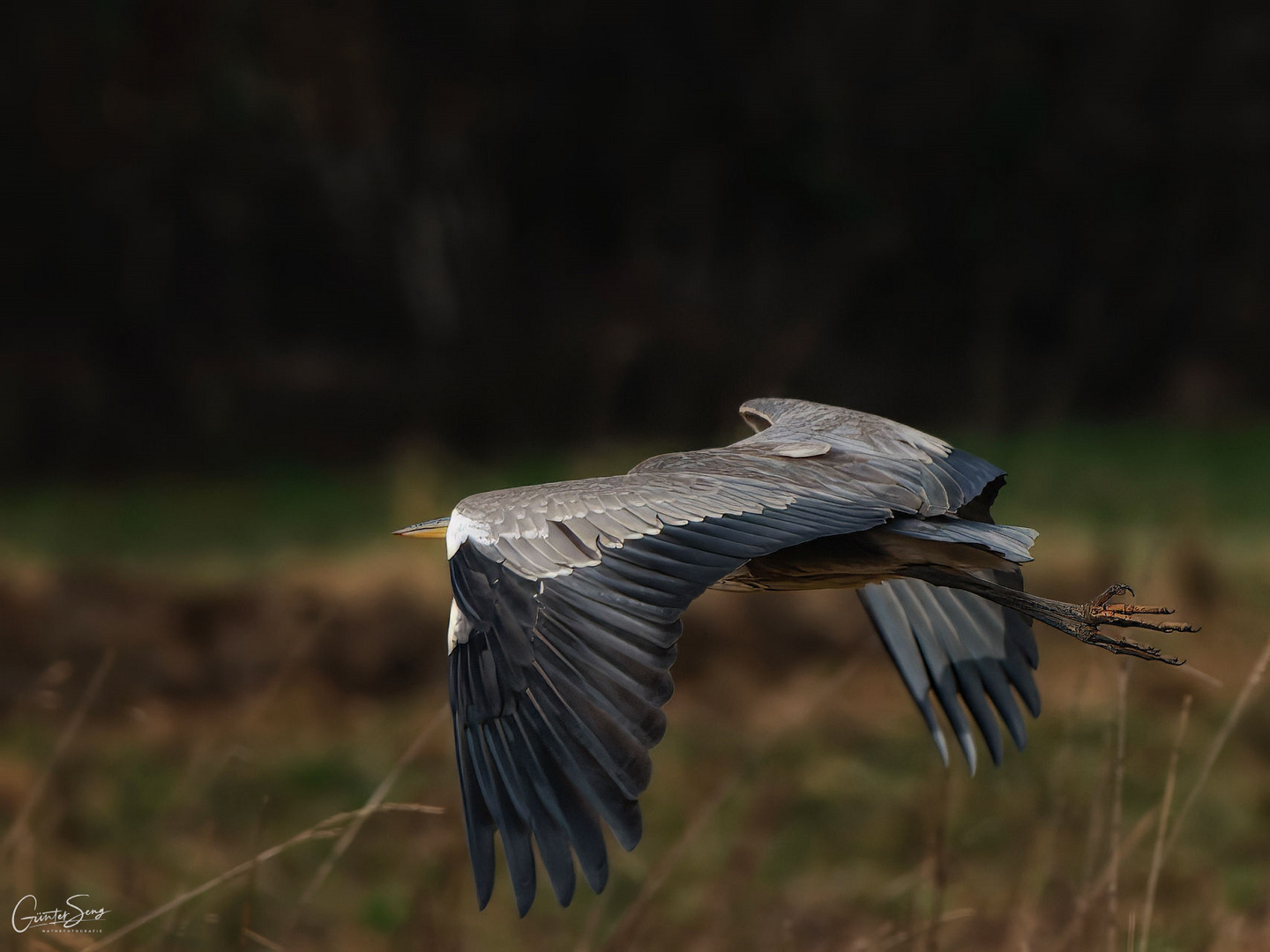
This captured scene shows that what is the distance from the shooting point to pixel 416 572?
6574 mm

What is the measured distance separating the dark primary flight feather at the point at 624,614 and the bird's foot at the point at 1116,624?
137 mm

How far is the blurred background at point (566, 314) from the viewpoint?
20.3 feet

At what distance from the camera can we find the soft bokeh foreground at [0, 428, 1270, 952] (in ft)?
14.9

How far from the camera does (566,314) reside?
12.1 m

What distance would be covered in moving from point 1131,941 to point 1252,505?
6.22 meters

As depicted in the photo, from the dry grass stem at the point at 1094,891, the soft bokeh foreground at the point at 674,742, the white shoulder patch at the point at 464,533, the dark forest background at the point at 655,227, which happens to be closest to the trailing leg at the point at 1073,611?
the dry grass stem at the point at 1094,891

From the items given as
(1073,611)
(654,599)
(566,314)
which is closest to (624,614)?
(654,599)

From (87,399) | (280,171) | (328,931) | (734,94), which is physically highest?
(734,94)

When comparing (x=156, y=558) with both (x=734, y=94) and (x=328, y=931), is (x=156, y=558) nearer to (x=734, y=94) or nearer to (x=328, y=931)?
(x=328, y=931)

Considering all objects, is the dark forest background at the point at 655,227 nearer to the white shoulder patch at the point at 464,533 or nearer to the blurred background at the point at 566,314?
the blurred background at the point at 566,314

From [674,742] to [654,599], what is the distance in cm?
412

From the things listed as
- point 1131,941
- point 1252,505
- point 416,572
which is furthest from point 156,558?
point 1131,941

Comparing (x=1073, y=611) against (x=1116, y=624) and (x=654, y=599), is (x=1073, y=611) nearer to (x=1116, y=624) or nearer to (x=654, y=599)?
(x=1116, y=624)

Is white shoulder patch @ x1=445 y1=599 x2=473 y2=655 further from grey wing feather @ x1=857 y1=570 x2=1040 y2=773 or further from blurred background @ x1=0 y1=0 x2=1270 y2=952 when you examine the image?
blurred background @ x1=0 y1=0 x2=1270 y2=952
